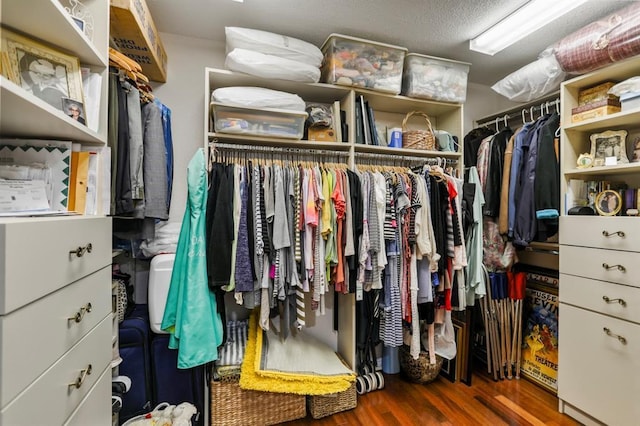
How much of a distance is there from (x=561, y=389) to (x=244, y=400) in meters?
1.98

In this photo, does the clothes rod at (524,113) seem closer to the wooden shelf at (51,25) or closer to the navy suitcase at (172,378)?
the wooden shelf at (51,25)

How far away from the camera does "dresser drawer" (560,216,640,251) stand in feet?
5.24

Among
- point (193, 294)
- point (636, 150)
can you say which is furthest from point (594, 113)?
point (193, 294)

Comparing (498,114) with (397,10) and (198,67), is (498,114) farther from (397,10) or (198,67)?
(198,67)

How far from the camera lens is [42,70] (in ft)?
3.19

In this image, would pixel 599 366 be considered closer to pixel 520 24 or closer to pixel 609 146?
pixel 609 146

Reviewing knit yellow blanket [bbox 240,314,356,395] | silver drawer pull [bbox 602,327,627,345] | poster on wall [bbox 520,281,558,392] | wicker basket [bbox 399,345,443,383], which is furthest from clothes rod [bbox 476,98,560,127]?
knit yellow blanket [bbox 240,314,356,395]

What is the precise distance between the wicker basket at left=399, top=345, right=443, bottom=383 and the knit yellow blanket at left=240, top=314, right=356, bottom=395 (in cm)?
59

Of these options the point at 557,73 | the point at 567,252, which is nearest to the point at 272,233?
the point at 567,252

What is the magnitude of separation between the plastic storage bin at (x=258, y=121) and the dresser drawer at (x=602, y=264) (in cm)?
185

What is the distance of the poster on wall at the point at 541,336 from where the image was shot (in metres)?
2.17

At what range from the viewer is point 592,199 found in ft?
6.44

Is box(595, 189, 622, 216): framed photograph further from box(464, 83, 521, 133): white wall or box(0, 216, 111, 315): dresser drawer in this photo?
box(0, 216, 111, 315): dresser drawer

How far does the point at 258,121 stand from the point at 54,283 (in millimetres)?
1342
